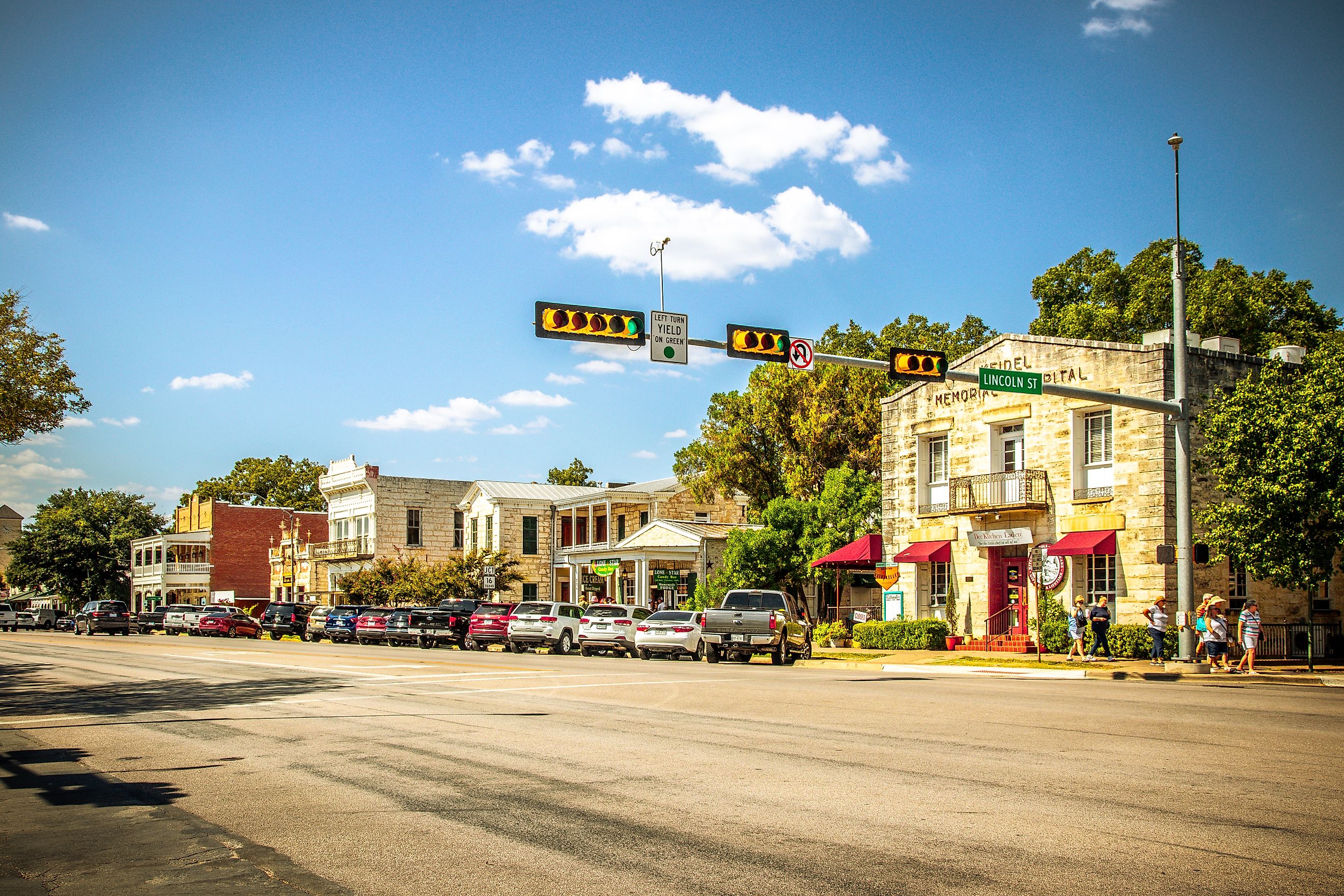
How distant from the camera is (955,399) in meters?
35.3

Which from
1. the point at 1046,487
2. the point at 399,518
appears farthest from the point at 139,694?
the point at 399,518

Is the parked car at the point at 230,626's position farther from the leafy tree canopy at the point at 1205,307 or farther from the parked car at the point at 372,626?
the leafy tree canopy at the point at 1205,307

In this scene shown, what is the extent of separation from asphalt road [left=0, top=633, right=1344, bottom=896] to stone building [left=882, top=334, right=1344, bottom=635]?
12.3 metres

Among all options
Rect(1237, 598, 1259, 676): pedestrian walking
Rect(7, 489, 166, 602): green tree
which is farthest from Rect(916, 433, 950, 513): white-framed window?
Rect(7, 489, 166, 602): green tree

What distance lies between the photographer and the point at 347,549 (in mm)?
71875

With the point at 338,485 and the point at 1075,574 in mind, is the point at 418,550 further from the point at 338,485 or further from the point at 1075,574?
the point at 1075,574

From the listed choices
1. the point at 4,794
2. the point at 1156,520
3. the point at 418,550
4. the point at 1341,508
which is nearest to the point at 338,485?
the point at 418,550

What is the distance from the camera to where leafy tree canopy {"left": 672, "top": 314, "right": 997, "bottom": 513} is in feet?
158

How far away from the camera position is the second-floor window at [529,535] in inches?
2512

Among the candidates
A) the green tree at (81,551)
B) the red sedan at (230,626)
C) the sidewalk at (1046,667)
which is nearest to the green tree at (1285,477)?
the sidewalk at (1046,667)

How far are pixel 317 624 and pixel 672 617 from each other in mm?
24741

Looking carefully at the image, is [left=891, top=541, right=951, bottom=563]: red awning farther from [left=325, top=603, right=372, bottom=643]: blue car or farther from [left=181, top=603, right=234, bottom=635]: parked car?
[left=181, top=603, right=234, bottom=635]: parked car

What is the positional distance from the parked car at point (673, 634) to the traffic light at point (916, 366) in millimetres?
11853

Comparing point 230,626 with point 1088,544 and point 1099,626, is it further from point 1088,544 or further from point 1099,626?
point 1099,626
